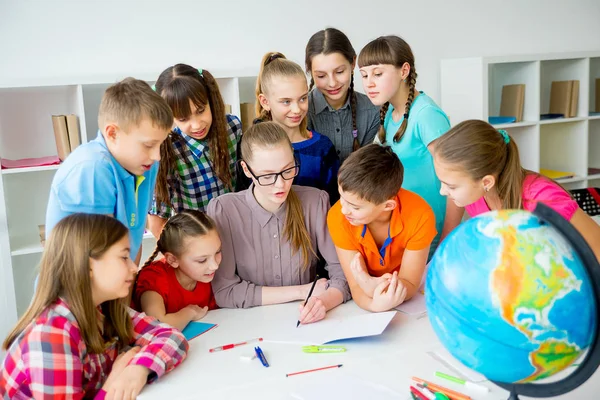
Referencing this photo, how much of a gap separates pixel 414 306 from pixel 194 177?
41.6 inches

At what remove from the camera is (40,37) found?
3.41 meters

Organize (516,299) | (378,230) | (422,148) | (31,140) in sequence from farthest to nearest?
(31,140) → (422,148) → (378,230) → (516,299)

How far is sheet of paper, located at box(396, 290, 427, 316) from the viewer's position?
A: 1851mm

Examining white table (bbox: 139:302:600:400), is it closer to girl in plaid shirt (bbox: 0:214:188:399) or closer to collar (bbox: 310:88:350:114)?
girl in plaid shirt (bbox: 0:214:188:399)

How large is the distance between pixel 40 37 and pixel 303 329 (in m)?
2.61

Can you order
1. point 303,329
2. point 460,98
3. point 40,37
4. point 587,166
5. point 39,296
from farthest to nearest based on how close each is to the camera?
point 587,166 → point 460,98 → point 40,37 → point 303,329 → point 39,296

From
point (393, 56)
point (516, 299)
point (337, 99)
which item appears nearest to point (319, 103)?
point (337, 99)

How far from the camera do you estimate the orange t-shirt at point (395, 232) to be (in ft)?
6.57

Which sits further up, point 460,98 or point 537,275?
point 460,98

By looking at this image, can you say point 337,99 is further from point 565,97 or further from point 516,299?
point 565,97

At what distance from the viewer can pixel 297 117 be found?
236cm

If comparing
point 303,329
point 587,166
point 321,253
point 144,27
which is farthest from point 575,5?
point 303,329

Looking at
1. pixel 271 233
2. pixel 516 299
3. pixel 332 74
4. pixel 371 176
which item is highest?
pixel 332 74

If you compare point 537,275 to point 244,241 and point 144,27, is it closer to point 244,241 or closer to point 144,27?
point 244,241
